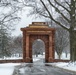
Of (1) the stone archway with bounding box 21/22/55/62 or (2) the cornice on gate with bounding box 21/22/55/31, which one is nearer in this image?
(2) the cornice on gate with bounding box 21/22/55/31

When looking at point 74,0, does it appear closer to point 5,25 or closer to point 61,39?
point 5,25

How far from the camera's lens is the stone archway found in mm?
49812

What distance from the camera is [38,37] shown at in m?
51.1

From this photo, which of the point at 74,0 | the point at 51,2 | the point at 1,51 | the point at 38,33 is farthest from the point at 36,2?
the point at 1,51

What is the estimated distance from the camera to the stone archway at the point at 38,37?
49812 millimetres

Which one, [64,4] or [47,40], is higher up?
[64,4]

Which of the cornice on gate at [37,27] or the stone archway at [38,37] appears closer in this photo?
the cornice on gate at [37,27]

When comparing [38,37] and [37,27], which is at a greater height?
[37,27]

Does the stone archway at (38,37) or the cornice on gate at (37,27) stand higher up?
the cornice on gate at (37,27)

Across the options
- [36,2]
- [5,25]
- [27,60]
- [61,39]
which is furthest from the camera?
[61,39]

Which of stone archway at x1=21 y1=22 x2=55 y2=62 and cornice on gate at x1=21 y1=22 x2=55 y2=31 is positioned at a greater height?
cornice on gate at x1=21 y1=22 x2=55 y2=31

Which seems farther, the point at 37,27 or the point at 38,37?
the point at 38,37

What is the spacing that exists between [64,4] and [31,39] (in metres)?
15.6

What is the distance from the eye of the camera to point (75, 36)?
113ft
